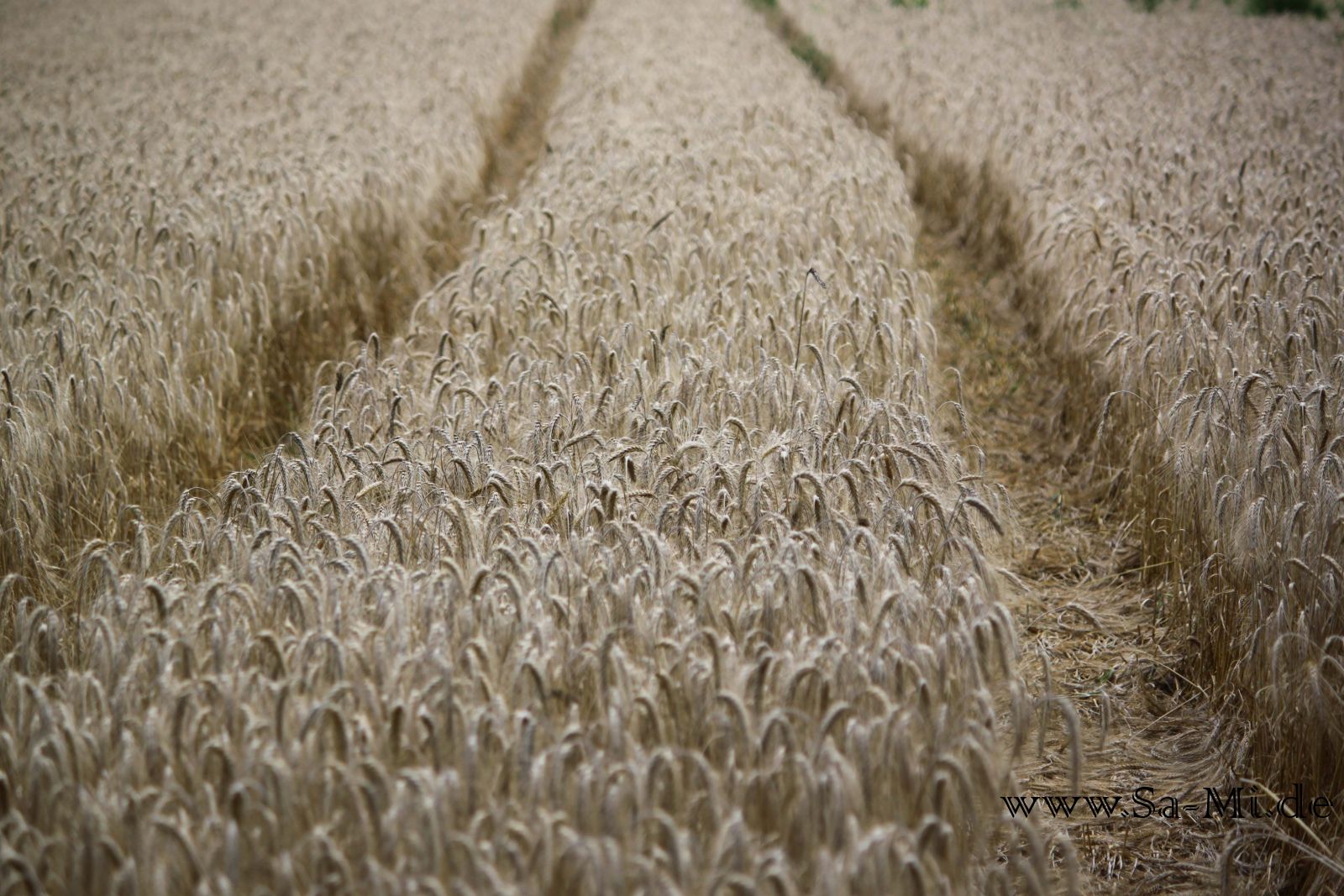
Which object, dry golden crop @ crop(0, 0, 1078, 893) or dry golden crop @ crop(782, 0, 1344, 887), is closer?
dry golden crop @ crop(0, 0, 1078, 893)

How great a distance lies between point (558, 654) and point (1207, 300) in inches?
152

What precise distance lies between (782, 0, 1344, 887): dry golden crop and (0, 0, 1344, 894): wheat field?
32 mm

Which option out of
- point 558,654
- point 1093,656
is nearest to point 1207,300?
point 1093,656

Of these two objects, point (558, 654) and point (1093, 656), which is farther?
point (1093, 656)

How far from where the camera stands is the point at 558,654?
2.41m

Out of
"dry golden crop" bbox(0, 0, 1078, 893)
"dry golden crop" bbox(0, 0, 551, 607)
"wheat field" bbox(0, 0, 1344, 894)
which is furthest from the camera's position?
"dry golden crop" bbox(0, 0, 551, 607)

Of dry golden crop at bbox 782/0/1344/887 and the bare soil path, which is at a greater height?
dry golden crop at bbox 782/0/1344/887

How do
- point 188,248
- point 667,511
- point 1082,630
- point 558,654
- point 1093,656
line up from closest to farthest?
point 558,654, point 667,511, point 1093,656, point 1082,630, point 188,248

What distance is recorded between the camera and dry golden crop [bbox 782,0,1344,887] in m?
2.94

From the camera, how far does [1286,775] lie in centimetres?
283

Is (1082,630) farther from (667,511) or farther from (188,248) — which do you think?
(188,248)

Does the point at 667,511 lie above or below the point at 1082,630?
above

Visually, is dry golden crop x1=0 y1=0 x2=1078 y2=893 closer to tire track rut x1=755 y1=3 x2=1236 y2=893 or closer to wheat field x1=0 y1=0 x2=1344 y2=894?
wheat field x1=0 y1=0 x2=1344 y2=894

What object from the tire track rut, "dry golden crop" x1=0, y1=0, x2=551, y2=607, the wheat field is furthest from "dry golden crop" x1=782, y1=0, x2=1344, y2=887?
"dry golden crop" x1=0, y1=0, x2=551, y2=607
